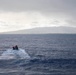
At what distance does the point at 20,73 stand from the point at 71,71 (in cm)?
1092

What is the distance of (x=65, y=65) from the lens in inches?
2603

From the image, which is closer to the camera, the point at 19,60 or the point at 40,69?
the point at 40,69

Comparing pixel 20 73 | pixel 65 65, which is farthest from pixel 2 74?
pixel 65 65

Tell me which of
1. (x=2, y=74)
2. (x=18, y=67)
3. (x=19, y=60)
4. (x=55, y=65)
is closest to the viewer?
(x=2, y=74)

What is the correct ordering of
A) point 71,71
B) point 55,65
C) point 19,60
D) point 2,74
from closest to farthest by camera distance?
point 2,74, point 71,71, point 55,65, point 19,60

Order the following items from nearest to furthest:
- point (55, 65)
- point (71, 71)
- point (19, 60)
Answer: point (71, 71)
point (55, 65)
point (19, 60)

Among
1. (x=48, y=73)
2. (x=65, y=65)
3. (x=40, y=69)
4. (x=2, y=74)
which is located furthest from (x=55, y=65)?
(x=2, y=74)

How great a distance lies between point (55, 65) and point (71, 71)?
9399mm

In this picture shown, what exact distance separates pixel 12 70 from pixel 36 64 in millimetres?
10801

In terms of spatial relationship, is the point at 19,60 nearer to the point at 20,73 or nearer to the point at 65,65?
the point at 65,65

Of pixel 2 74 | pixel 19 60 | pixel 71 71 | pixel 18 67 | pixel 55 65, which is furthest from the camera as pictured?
pixel 19 60

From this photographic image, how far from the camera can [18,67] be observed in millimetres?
61875

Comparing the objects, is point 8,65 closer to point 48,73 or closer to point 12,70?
point 12,70

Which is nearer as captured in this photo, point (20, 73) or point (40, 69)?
point (20, 73)
